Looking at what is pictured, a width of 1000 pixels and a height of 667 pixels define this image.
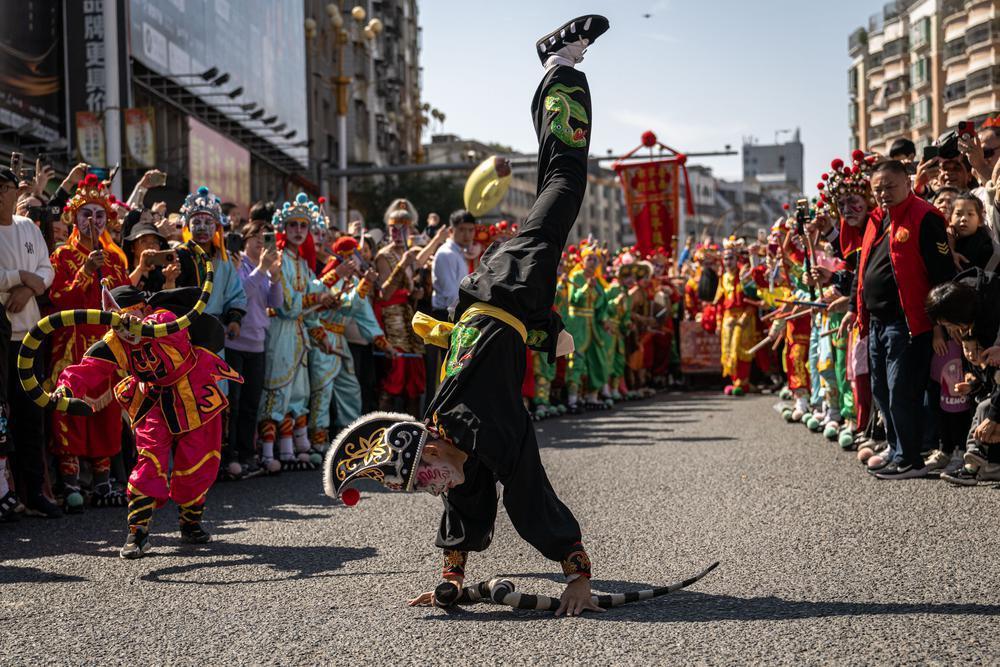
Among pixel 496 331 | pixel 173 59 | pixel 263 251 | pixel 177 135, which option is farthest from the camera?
pixel 177 135

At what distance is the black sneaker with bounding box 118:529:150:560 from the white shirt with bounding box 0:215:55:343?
7.12ft

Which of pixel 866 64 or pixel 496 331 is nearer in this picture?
pixel 496 331

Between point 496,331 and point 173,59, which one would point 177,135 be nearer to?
point 173,59

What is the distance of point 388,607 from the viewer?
17.0 feet

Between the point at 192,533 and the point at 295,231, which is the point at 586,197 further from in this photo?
the point at 192,533

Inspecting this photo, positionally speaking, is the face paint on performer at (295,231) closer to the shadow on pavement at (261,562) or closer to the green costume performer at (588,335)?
the shadow on pavement at (261,562)

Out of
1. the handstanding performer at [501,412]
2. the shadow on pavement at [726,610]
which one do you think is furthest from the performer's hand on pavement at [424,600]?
the shadow on pavement at [726,610]

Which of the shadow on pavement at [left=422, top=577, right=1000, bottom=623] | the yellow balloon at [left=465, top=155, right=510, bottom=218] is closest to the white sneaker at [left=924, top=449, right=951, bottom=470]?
the shadow on pavement at [left=422, top=577, right=1000, bottom=623]

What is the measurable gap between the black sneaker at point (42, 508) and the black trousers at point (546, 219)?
384 centimetres

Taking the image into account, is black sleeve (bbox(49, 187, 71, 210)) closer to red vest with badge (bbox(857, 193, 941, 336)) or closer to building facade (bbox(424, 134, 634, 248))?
red vest with badge (bbox(857, 193, 941, 336))

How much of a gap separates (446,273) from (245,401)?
305cm

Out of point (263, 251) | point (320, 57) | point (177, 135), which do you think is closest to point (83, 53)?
Result: point (177, 135)

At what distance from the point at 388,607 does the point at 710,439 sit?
23.1ft

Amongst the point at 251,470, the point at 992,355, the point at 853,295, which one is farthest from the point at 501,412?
the point at 853,295
